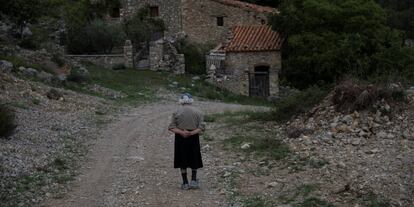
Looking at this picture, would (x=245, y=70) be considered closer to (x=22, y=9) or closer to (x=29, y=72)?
(x=22, y=9)

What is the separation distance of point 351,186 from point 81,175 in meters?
5.13

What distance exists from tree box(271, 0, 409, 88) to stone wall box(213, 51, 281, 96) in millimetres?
1446

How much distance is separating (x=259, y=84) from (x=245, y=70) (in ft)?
3.48

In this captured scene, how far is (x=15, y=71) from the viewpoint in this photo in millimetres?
23984

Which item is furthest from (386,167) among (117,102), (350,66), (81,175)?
(350,66)

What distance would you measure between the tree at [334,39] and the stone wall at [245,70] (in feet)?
4.74

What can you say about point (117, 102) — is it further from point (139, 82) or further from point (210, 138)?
point (210, 138)

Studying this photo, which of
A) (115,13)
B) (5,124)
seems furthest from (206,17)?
(5,124)

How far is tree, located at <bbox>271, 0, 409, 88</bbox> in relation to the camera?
27484 mm

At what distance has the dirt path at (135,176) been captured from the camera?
973cm

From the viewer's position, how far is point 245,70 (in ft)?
105

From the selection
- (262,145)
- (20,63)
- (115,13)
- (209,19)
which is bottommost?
(262,145)

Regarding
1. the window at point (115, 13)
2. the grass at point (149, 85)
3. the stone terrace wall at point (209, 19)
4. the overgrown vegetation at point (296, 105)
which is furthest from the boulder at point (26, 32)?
the overgrown vegetation at point (296, 105)

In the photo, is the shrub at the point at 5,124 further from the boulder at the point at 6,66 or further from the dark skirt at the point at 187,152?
the boulder at the point at 6,66
